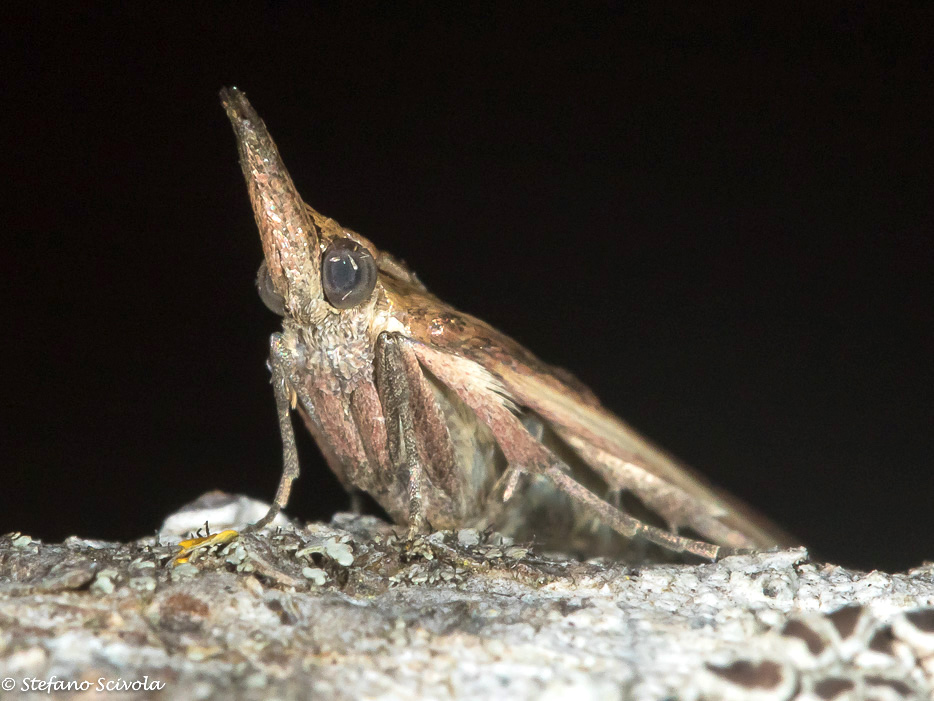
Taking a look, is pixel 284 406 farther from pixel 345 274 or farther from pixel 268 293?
pixel 345 274

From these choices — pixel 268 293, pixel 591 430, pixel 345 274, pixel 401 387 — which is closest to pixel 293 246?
pixel 345 274

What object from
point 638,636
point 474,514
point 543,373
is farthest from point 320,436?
point 638,636

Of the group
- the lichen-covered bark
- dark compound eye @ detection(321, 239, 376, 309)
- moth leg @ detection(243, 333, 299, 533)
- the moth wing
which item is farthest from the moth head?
the lichen-covered bark

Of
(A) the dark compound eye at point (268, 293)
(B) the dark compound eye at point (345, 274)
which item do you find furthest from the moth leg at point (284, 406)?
(B) the dark compound eye at point (345, 274)

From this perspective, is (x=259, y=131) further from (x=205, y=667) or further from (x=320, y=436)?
(x=205, y=667)

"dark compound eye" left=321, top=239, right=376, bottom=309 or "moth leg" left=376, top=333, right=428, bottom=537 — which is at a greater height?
"dark compound eye" left=321, top=239, right=376, bottom=309

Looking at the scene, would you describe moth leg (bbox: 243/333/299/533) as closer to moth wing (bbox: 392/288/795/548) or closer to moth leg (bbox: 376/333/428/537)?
moth leg (bbox: 376/333/428/537)
